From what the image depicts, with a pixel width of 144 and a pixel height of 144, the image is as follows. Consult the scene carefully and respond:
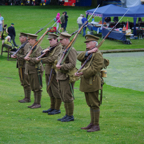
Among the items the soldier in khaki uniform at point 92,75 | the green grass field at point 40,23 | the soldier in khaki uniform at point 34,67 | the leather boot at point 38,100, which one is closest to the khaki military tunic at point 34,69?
the soldier in khaki uniform at point 34,67

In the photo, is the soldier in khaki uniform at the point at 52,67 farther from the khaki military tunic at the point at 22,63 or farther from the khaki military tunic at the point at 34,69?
the khaki military tunic at the point at 22,63

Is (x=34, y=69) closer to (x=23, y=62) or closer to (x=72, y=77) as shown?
(x=23, y=62)

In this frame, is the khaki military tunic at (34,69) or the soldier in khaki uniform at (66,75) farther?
the khaki military tunic at (34,69)

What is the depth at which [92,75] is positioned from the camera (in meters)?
6.60

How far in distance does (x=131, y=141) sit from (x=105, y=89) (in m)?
6.54

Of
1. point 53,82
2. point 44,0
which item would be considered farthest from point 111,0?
point 53,82

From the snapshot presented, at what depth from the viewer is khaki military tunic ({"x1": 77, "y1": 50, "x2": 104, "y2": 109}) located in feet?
21.3

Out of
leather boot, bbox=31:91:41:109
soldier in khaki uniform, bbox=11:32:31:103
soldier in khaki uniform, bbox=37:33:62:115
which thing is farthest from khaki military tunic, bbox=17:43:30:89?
soldier in khaki uniform, bbox=37:33:62:115

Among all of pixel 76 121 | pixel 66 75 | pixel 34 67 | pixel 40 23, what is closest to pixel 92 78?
pixel 66 75

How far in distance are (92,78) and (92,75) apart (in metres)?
0.07

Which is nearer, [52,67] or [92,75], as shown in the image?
[92,75]

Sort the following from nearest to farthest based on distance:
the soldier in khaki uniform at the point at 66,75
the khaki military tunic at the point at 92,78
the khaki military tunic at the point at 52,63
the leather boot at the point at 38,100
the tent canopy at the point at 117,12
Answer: the khaki military tunic at the point at 92,78 < the soldier in khaki uniform at the point at 66,75 < the khaki military tunic at the point at 52,63 < the leather boot at the point at 38,100 < the tent canopy at the point at 117,12

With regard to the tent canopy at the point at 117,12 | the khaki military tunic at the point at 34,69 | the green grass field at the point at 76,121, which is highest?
the tent canopy at the point at 117,12

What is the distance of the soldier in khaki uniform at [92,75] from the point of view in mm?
6508
